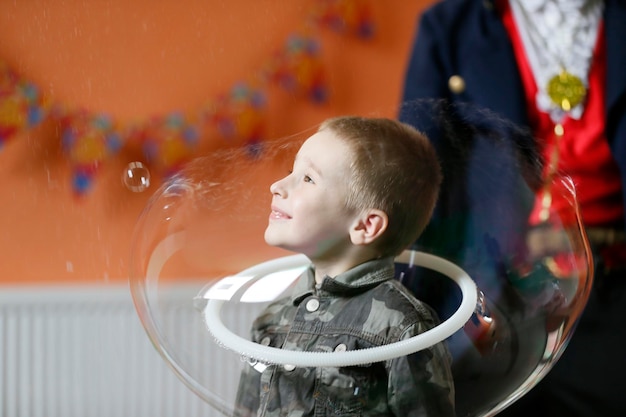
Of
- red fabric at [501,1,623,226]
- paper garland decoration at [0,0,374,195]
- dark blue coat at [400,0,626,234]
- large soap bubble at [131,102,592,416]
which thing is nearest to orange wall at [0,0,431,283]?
paper garland decoration at [0,0,374,195]

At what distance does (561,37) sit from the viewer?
3.77 ft

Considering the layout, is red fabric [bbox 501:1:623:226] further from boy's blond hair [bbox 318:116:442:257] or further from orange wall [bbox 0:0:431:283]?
orange wall [bbox 0:0:431:283]

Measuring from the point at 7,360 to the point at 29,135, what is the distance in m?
0.52

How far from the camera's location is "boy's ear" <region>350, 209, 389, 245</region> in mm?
533

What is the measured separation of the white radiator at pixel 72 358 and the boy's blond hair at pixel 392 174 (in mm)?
1359

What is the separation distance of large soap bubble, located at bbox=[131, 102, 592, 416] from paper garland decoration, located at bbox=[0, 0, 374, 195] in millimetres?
1226

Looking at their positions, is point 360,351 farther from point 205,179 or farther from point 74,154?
point 74,154

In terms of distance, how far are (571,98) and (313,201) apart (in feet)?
2.31

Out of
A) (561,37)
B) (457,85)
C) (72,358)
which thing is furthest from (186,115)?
(561,37)

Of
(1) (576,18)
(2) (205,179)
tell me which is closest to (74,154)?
(1) (576,18)

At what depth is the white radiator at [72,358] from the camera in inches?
71.6

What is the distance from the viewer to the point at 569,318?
2.12 ft

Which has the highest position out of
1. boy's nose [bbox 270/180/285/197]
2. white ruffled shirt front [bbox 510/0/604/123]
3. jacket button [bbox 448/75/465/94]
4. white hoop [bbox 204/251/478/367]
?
white ruffled shirt front [bbox 510/0/604/123]

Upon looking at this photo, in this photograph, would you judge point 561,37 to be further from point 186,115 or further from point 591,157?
point 186,115
